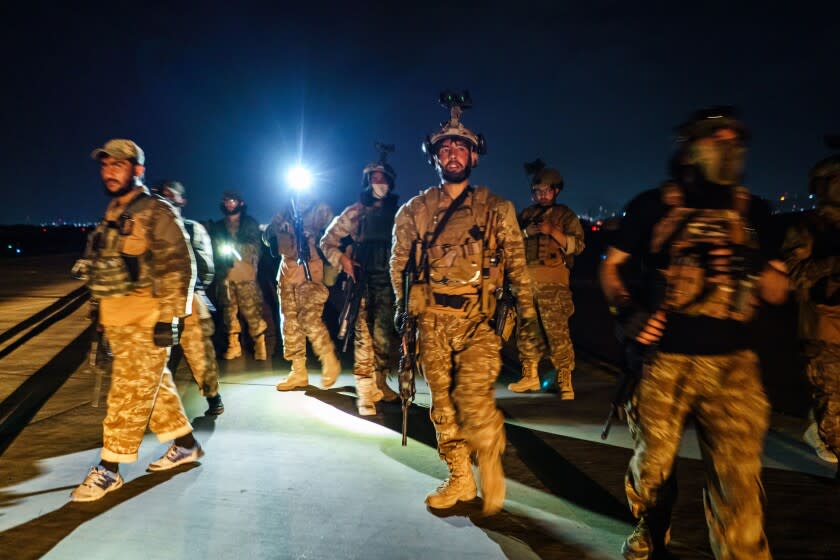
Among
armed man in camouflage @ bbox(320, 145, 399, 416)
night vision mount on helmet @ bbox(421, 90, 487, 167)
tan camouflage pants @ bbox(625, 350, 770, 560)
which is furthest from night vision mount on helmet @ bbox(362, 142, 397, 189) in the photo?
tan camouflage pants @ bbox(625, 350, 770, 560)

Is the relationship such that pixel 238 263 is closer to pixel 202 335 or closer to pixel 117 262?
pixel 202 335

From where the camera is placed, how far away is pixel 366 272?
5.73 meters

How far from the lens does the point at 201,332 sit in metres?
5.04

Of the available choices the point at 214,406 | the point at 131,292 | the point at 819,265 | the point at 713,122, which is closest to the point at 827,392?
the point at 819,265

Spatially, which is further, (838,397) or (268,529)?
(838,397)

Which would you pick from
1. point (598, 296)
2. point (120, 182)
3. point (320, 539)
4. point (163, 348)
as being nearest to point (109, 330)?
point (163, 348)

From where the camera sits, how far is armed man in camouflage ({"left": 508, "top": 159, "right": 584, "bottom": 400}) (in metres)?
6.09

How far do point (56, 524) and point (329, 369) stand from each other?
136 inches

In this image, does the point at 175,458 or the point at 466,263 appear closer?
the point at 466,263

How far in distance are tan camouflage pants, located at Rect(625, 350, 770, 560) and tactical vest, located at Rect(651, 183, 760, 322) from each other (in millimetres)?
224

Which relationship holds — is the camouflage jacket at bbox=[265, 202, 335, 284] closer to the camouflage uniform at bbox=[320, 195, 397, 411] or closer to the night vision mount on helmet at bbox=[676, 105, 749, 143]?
the camouflage uniform at bbox=[320, 195, 397, 411]

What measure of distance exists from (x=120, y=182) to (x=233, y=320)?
478 cm

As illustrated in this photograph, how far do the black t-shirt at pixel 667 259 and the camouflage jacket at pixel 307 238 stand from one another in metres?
4.20

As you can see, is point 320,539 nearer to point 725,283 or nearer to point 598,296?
point 725,283
